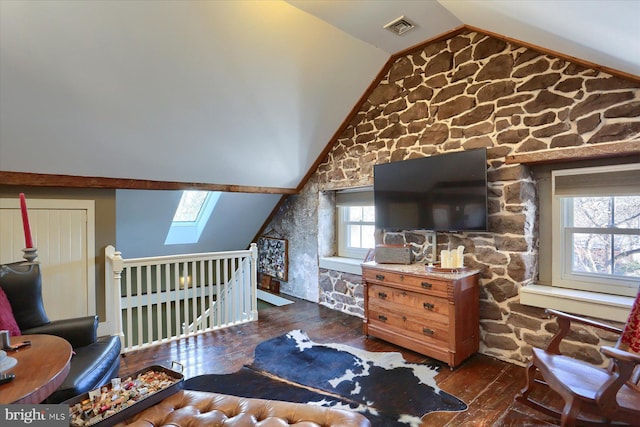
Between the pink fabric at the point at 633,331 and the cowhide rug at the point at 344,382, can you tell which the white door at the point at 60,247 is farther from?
the pink fabric at the point at 633,331

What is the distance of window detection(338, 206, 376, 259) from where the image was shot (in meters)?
4.57

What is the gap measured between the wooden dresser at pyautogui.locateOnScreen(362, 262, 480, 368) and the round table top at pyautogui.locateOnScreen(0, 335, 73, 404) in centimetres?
261

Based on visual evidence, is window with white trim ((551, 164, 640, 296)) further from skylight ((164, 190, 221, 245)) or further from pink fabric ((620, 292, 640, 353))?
skylight ((164, 190, 221, 245))

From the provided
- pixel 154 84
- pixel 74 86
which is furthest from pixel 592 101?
pixel 74 86

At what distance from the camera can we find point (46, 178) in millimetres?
3148

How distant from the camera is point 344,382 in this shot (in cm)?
263

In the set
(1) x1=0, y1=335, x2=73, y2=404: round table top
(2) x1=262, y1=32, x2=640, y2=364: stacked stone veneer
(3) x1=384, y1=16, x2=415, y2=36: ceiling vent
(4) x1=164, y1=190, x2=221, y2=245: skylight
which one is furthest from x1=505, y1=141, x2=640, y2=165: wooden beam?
(4) x1=164, y1=190, x2=221, y2=245: skylight

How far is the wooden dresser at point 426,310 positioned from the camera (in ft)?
9.27

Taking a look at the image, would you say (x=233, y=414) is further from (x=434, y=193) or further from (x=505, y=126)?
(x=505, y=126)

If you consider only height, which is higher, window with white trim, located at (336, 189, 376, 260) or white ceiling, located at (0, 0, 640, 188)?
white ceiling, located at (0, 0, 640, 188)

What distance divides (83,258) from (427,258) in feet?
12.3

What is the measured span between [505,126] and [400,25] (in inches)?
54.8

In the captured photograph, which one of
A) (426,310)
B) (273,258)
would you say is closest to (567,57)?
(426,310)

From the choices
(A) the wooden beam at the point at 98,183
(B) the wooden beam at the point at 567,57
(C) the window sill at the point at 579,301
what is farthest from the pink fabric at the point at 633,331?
(A) the wooden beam at the point at 98,183
